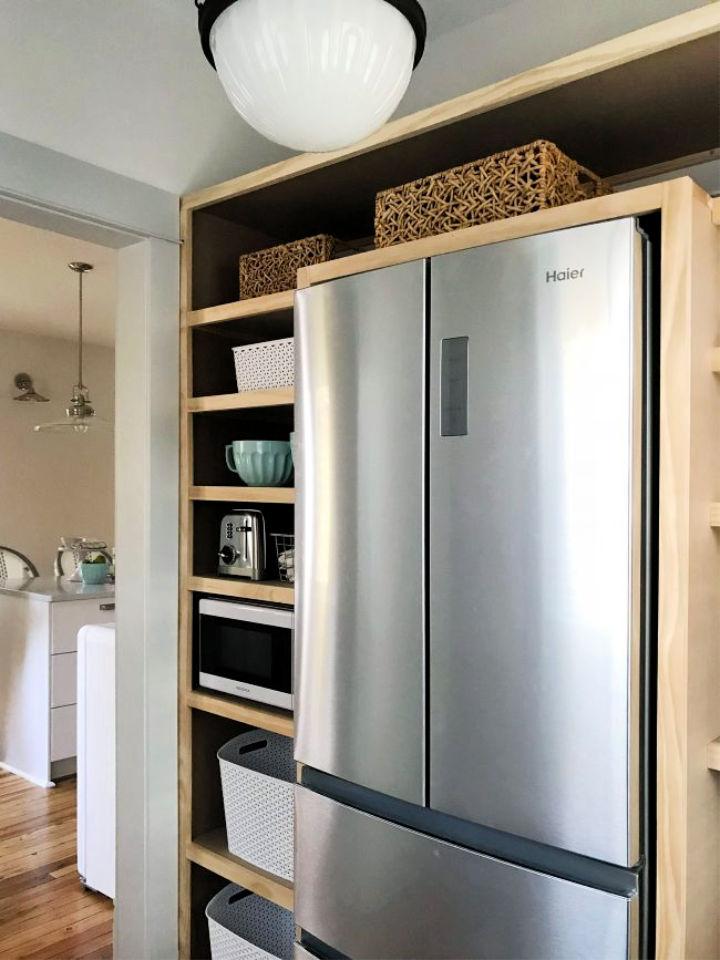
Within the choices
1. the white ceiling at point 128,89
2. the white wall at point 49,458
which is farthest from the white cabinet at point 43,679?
the white ceiling at point 128,89

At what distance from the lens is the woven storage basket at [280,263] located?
77.5 inches

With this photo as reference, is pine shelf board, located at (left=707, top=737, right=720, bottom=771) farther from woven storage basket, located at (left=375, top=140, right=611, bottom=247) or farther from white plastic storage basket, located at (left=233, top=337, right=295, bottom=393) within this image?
white plastic storage basket, located at (left=233, top=337, right=295, bottom=393)

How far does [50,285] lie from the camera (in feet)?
14.5

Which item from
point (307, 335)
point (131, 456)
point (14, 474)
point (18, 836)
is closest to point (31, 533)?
point (14, 474)

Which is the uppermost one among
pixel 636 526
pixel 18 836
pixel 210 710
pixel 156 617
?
pixel 636 526

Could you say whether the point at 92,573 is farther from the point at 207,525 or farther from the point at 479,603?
the point at 479,603

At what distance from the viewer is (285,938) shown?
2064 mm

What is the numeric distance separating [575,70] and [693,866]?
4.44 feet

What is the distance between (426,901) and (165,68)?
2.01 meters

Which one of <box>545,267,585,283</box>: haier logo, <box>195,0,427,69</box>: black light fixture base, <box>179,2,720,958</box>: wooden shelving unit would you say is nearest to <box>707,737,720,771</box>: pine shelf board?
<box>179,2,720,958</box>: wooden shelving unit

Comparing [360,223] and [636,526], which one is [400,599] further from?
[360,223]

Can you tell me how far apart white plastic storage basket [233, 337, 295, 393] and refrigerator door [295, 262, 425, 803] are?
337 millimetres

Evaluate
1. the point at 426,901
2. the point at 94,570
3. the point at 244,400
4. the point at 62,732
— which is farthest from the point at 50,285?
the point at 426,901

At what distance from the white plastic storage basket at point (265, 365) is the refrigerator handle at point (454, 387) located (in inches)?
25.5
